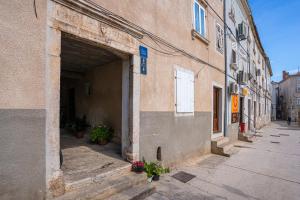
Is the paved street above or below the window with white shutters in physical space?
below

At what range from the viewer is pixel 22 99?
2.55 m

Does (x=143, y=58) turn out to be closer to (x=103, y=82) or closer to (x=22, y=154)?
(x=103, y=82)

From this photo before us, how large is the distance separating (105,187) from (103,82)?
385cm

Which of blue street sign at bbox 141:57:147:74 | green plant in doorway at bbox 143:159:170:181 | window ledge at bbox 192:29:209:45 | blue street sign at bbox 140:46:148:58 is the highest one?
window ledge at bbox 192:29:209:45

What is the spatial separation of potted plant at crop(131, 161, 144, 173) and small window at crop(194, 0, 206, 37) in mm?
5292

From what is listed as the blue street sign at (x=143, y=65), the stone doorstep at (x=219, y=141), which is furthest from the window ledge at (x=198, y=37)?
the stone doorstep at (x=219, y=141)

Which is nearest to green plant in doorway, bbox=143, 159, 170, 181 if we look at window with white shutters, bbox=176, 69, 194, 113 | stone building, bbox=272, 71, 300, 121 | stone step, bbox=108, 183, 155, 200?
stone step, bbox=108, 183, 155, 200

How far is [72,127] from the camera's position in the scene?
6.85 m

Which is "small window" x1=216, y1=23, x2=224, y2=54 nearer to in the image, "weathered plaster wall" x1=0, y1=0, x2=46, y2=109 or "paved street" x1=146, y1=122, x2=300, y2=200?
"paved street" x1=146, y1=122, x2=300, y2=200

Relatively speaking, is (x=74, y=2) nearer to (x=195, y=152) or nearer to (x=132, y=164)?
(x=132, y=164)

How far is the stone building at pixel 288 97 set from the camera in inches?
1471

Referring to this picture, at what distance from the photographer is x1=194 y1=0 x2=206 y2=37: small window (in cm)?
698

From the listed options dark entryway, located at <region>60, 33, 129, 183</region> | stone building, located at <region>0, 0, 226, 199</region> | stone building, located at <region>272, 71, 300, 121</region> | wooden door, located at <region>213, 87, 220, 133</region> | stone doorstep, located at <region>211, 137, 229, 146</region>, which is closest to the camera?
stone building, located at <region>0, 0, 226, 199</region>

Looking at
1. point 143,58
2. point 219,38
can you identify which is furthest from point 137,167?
point 219,38
